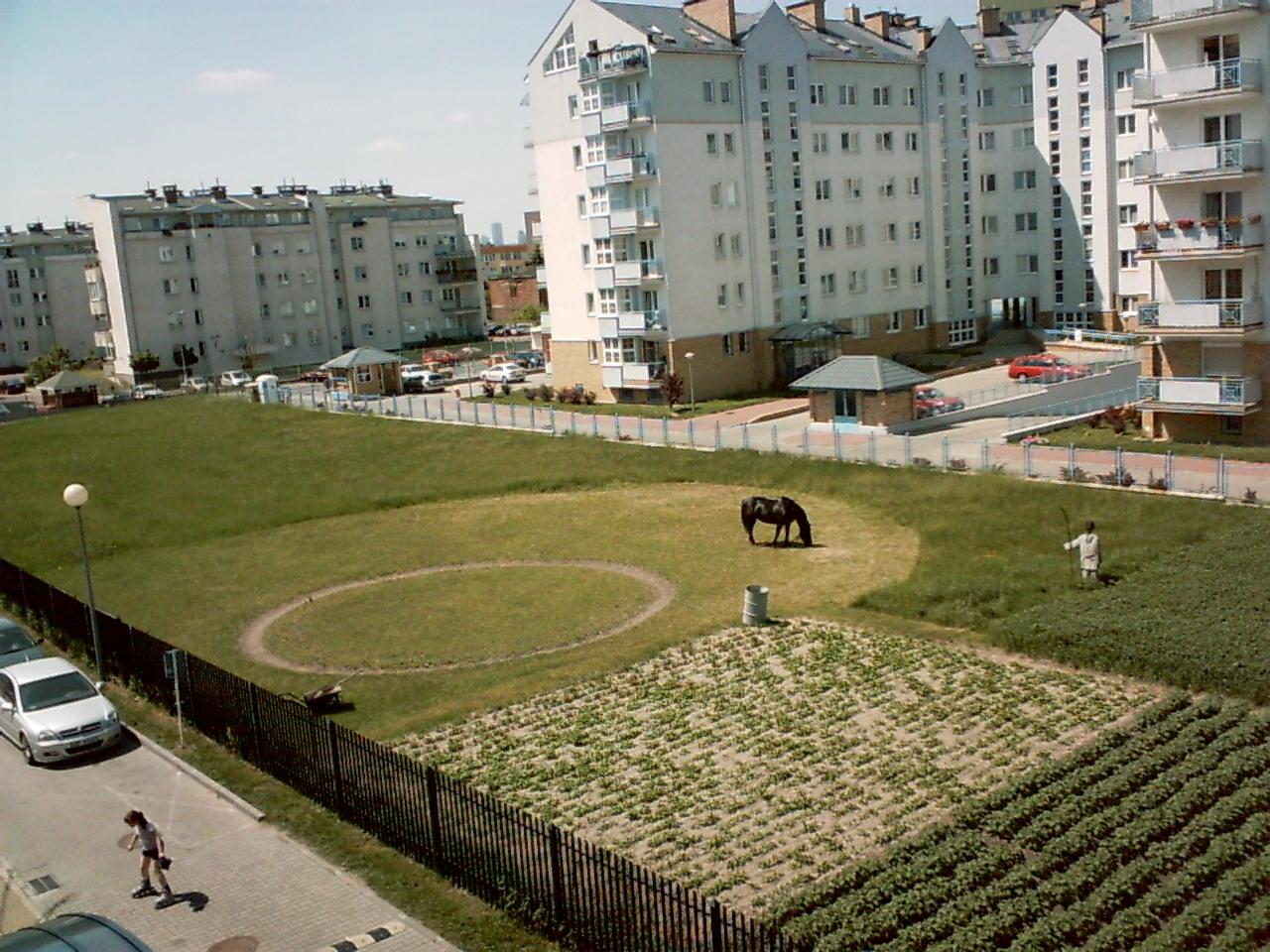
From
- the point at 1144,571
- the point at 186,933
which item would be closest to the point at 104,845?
the point at 186,933

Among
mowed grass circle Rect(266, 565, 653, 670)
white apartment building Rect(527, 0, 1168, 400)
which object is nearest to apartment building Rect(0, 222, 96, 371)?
white apartment building Rect(527, 0, 1168, 400)

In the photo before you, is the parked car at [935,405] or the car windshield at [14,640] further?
the parked car at [935,405]

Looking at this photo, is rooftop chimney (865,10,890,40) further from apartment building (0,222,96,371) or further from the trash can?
apartment building (0,222,96,371)

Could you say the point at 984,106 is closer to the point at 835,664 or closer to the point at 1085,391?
the point at 1085,391

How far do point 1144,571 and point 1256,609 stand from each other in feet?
12.4

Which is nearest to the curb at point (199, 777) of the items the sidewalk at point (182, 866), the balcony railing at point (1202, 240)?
the sidewalk at point (182, 866)

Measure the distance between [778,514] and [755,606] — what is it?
6940 millimetres

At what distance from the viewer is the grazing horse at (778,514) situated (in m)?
31.9

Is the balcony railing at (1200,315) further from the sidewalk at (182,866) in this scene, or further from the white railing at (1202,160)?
the sidewalk at (182,866)

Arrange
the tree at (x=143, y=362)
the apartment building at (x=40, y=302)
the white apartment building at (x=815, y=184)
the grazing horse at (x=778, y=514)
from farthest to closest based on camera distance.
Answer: the apartment building at (x=40, y=302), the tree at (x=143, y=362), the white apartment building at (x=815, y=184), the grazing horse at (x=778, y=514)

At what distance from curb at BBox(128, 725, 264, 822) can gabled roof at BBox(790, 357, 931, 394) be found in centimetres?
3169

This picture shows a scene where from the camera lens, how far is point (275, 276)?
318ft

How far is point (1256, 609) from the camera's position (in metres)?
22.1

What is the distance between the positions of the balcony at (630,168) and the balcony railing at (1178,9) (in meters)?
23.8
